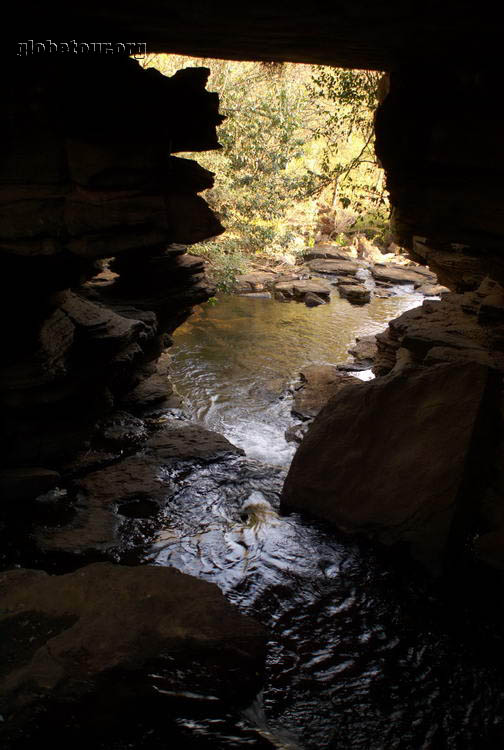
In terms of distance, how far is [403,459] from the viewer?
5.79 meters

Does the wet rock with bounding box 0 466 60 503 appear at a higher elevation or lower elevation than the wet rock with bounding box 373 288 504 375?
lower

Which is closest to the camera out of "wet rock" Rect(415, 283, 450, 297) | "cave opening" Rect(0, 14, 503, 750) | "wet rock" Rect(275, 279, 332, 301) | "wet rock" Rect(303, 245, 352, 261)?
"cave opening" Rect(0, 14, 503, 750)

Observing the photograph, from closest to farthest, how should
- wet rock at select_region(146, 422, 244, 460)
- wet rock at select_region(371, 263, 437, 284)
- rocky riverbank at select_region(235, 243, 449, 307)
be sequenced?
wet rock at select_region(146, 422, 244, 460), rocky riverbank at select_region(235, 243, 449, 307), wet rock at select_region(371, 263, 437, 284)

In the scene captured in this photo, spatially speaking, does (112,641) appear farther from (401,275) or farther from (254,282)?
(401,275)

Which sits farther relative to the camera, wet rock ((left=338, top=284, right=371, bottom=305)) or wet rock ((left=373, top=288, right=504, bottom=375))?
wet rock ((left=338, top=284, right=371, bottom=305))

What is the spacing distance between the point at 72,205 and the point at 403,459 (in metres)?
4.42

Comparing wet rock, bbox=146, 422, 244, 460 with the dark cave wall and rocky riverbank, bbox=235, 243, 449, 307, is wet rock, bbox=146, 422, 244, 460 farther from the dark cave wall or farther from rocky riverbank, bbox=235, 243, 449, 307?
rocky riverbank, bbox=235, 243, 449, 307

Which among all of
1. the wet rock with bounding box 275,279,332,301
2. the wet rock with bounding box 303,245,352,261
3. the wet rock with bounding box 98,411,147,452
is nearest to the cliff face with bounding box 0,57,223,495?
the wet rock with bounding box 98,411,147,452

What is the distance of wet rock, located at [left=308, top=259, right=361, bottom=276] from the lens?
2191 centimetres

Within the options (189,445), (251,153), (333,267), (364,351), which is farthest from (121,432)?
(333,267)

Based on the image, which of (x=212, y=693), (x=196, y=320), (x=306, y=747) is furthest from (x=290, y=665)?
(x=196, y=320)

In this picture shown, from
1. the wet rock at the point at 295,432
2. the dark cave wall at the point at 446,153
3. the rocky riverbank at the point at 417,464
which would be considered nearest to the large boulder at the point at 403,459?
the rocky riverbank at the point at 417,464

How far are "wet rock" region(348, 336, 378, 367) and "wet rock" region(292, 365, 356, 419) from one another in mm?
832

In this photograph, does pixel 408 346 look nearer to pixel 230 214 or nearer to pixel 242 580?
pixel 242 580
